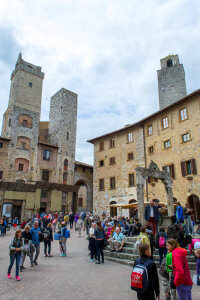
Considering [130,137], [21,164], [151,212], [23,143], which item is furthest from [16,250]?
[23,143]

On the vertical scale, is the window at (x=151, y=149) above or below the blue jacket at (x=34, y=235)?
above

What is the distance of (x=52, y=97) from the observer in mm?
40406

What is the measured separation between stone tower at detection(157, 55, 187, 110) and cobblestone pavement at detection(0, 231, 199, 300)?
36.5 metres

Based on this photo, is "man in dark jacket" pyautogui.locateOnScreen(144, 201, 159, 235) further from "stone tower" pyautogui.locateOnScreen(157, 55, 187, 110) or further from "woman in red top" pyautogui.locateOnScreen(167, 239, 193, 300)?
"stone tower" pyautogui.locateOnScreen(157, 55, 187, 110)

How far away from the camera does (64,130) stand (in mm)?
36062

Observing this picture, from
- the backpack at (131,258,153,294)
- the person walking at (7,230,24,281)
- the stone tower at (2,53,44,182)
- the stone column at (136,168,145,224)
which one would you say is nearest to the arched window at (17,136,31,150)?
the stone tower at (2,53,44,182)

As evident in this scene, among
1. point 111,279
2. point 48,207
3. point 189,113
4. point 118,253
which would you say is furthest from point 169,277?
point 48,207

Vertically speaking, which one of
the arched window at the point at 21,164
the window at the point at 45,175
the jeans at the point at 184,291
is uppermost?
the arched window at the point at 21,164

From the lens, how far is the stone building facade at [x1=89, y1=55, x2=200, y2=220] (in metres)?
21.4

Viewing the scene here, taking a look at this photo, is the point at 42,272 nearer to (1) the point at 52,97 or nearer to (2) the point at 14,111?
(2) the point at 14,111

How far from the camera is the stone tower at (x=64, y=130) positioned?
113 feet

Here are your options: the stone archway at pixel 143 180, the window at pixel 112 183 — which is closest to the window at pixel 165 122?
the window at pixel 112 183

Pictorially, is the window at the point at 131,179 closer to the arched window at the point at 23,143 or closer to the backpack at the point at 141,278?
the arched window at the point at 23,143

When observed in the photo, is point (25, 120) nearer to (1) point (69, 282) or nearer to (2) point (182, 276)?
(1) point (69, 282)
